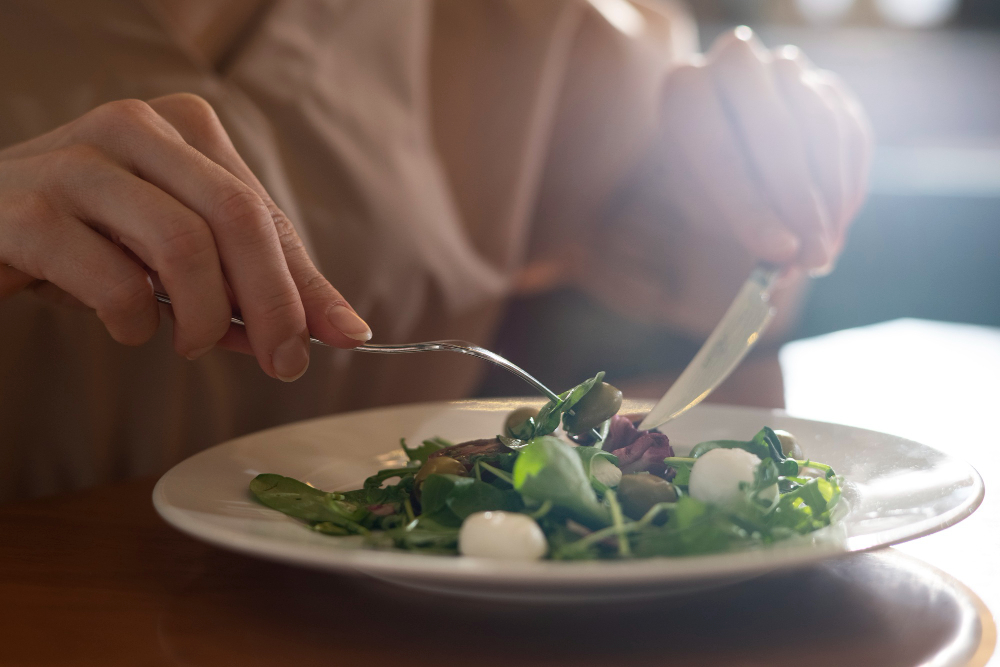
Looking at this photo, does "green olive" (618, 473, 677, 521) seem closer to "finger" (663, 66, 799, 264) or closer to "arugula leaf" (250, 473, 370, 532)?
"arugula leaf" (250, 473, 370, 532)

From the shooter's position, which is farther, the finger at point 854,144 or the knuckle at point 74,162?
the finger at point 854,144

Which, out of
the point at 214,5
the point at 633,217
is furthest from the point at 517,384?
the point at 214,5

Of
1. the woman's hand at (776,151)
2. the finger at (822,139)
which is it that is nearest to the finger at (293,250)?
the woman's hand at (776,151)

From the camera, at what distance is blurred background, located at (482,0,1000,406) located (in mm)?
2035

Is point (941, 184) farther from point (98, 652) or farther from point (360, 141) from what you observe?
point (98, 652)

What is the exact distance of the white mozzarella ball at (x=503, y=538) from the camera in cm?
40

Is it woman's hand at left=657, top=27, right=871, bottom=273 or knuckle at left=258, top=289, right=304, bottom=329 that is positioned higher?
woman's hand at left=657, top=27, right=871, bottom=273

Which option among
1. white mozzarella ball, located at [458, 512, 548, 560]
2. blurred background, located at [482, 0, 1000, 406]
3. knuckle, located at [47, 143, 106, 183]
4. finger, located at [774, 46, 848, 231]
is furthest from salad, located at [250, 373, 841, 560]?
finger, located at [774, 46, 848, 231]

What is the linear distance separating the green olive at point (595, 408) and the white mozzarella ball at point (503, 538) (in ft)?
0.72

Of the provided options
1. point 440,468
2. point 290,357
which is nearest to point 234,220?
point 290,357

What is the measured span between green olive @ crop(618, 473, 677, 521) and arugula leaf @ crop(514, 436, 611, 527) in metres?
0.03

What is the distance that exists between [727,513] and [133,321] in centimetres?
43

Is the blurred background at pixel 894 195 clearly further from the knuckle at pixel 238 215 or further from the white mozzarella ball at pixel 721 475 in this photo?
the knuckle at pixel 238 215

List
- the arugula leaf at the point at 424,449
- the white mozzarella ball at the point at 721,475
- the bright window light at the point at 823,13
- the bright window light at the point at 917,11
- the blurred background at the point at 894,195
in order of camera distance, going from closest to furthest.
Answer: the white mozzarella ball at the point at 721,475 < the arugula leaf at the point at 424,449 < the blurred background at the point at 894,195 < the bright window light at the point at 917,11 < the bright window light at the point at 823,13
